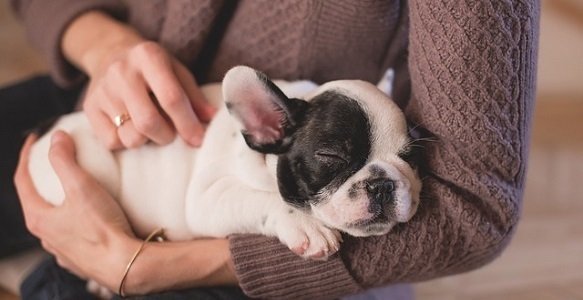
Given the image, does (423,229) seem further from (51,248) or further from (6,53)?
(6,53)

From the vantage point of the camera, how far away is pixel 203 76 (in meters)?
1.11

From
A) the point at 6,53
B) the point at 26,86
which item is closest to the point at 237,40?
the point at 26,86

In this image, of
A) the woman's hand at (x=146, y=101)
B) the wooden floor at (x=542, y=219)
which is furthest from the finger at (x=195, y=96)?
the wooden floor at (x=542, y=219)

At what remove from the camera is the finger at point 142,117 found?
3.06 ft

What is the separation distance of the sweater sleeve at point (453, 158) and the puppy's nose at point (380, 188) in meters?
0.08

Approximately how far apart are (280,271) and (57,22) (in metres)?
0.62

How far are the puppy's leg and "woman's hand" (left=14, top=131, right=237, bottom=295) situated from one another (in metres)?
0.03

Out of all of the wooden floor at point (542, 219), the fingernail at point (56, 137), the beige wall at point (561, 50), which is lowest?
the wooden floor at point (542, 219)

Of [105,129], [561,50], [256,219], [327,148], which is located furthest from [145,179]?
[561,50]

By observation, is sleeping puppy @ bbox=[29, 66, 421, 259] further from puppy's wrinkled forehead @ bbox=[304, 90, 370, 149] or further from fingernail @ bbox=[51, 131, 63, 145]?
fingernail @ bbox=[51, 131, 63, 145]

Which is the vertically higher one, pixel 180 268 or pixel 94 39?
pixel 94 39

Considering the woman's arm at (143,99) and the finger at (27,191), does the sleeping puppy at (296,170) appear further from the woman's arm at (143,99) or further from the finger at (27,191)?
the finger at (27,191)

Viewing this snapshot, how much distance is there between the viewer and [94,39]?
1.14 m

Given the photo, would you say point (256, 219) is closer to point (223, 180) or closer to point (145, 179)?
point (223, 180)
